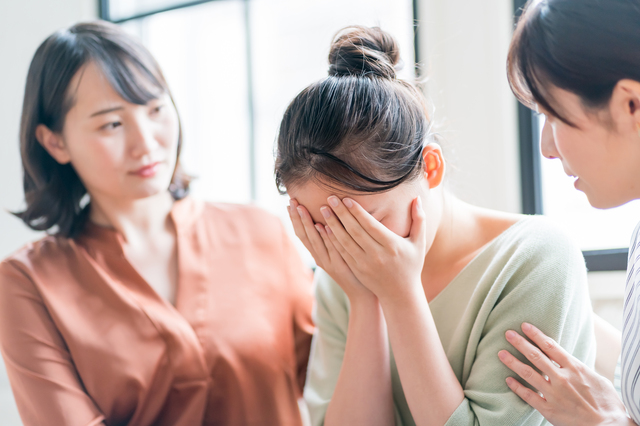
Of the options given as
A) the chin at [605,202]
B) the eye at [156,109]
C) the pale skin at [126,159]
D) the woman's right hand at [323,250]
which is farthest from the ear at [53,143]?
the chin at [605,202]

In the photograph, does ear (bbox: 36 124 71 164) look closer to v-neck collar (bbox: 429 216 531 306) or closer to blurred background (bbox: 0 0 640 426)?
blurred background (bbox: 0 0 640 426)

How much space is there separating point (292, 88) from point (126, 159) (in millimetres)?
1518

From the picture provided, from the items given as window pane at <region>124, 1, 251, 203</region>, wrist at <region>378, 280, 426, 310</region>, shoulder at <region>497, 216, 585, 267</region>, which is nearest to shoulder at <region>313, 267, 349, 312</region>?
wrist at <region>378, 280, 426, 310</region>

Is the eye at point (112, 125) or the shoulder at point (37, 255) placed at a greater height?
the eye at point (112, 125)

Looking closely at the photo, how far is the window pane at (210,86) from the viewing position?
268 cm

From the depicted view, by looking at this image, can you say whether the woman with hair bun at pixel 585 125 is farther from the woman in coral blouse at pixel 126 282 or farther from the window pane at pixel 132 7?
the window pane at pixel 132 7

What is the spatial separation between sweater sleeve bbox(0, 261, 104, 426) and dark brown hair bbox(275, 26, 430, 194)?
0.62 m

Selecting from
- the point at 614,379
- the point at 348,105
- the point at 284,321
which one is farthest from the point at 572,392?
the point at 284,321

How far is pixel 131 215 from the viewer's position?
1.23 meters

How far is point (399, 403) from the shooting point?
0.98 m

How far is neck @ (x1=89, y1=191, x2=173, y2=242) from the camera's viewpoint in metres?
1.21

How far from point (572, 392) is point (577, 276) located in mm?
184

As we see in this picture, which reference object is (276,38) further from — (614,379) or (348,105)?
(614,379)

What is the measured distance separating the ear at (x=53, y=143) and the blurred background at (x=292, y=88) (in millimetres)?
514
